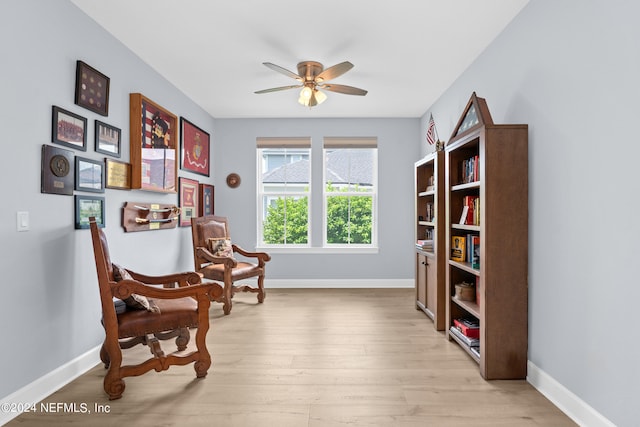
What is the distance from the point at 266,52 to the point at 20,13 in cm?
174

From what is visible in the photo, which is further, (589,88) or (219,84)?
(219,84)

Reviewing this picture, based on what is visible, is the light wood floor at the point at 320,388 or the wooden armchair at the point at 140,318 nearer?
the light wood floor at the point at 320,388

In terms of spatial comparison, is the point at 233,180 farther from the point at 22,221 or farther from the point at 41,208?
the point at 22,221

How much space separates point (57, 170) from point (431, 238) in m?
3.51

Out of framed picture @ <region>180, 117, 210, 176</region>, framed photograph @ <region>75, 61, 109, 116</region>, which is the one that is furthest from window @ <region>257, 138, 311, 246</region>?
framed photograph @ <region>75, 61, 109, 116</region>

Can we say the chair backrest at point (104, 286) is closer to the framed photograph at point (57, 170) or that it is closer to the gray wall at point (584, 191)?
the framed photograph at point (57, 170)

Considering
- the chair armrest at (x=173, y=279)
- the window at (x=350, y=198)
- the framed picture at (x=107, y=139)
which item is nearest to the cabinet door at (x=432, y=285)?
the window at (x=350, y=198)

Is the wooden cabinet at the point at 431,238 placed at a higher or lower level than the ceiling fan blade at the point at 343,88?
lower

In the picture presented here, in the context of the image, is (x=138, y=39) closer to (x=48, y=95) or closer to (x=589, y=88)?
(x=48, y=95)

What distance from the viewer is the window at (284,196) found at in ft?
17.9

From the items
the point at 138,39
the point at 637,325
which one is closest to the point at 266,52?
the point at 138,39

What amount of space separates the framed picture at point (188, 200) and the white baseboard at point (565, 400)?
12.4 ft

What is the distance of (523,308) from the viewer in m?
2.37

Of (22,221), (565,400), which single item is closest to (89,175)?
(22,221)
